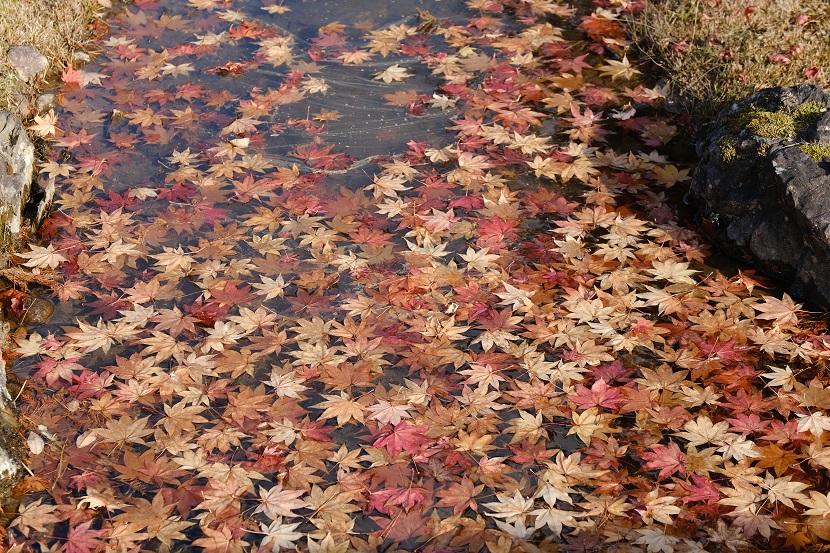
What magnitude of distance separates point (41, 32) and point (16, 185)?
2018 millimetres

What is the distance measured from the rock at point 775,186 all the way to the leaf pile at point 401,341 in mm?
225

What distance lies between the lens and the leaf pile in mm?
3195

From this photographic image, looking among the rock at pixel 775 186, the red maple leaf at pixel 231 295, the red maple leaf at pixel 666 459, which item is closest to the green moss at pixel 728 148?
the rock at pixel 775 186

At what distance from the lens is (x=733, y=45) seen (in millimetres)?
5750

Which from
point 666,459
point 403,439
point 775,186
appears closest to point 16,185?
point 403,439

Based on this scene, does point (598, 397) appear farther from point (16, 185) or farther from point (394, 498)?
point (16, 185)

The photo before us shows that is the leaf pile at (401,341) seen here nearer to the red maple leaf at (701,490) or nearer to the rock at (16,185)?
the red maple leaf at (701,490)

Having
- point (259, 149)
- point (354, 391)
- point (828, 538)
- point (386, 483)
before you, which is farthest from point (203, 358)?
point (828, 538)

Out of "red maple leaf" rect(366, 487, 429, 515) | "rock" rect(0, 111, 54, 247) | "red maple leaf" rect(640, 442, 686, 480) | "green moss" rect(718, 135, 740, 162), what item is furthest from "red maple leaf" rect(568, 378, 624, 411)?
"rock" rect(0, 111, 54, 247)

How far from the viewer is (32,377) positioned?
12.5 ft

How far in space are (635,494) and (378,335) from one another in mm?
1539

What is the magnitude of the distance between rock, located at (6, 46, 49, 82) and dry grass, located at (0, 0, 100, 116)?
56 mm

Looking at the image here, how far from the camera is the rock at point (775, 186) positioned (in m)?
4.04

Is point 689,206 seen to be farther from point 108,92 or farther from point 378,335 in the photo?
point 108,92
